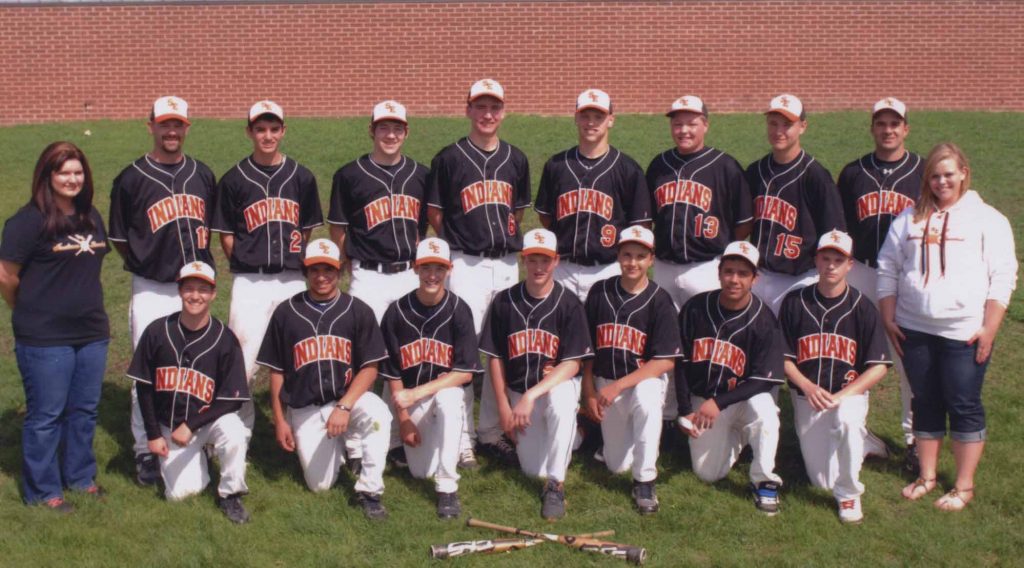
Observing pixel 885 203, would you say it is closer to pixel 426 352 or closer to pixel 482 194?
pixel 482 194

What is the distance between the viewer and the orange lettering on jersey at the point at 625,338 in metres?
5.56

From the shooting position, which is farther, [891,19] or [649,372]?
[891,19]

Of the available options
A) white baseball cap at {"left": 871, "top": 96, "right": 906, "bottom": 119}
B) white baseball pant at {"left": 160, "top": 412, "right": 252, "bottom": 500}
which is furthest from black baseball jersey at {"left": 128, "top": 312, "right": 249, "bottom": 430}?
white baseball cap at {"left": 871, "top": 96, "right": 906, "bottom": 119}

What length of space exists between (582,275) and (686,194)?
0.77 metres

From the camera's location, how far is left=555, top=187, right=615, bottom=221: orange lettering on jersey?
5.91 m

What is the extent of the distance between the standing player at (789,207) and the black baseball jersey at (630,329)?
0.75m

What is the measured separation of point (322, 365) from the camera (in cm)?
543

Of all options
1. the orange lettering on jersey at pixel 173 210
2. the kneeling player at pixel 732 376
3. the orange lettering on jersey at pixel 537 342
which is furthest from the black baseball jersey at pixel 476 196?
the orange lettering on jersey at pixel 173 210

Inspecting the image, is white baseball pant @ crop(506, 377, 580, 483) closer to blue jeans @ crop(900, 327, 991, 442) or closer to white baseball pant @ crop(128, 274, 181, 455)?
blue jeans @ crop(900, 327, 991, 442)

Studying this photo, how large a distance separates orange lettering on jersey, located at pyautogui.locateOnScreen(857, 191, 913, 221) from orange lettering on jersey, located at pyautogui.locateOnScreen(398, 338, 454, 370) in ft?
8.25

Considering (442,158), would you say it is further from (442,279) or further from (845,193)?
(845,193)

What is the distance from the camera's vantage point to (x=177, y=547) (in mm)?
4824

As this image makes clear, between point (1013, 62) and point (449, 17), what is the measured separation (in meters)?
8.37

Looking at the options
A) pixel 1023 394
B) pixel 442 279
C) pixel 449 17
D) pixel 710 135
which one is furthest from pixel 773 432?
pixel 449 17
